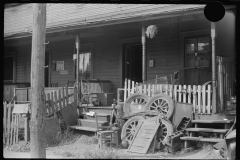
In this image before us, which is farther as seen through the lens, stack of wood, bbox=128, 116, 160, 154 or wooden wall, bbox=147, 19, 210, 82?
wooden wall, bbox=147, 19, 210, 82

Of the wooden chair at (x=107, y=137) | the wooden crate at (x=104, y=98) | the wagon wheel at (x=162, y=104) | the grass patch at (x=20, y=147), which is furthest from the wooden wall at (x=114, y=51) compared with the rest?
the grass patch at (x=20, y=147)

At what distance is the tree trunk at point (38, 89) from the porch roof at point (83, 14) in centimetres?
418

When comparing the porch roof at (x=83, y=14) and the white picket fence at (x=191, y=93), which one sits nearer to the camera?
the white picket fence at (x=191, y=93)

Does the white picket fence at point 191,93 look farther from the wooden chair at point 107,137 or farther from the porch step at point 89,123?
the wooden chair at point 107,137

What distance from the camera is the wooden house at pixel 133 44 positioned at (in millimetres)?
9617

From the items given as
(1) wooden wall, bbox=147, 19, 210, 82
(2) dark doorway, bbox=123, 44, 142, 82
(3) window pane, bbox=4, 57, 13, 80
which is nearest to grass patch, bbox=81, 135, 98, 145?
(1) wooden wall, bbox=147, 19, 210, 82

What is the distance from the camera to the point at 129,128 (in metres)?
8.53

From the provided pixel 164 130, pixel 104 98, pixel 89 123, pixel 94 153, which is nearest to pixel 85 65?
pixel 104 98

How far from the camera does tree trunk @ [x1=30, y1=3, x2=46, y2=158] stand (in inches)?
252

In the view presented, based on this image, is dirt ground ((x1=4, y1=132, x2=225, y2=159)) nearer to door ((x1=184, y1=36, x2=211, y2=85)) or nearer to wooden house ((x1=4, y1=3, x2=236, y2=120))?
wooden house ((x1=4, y1=3, x2=236, y2=120))

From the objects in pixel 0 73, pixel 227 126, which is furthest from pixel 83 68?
pixel 0 73

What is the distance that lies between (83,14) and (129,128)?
24.6 ft

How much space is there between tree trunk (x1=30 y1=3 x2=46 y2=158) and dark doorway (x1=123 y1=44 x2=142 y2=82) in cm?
697

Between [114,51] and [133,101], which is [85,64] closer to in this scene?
[114,51]
